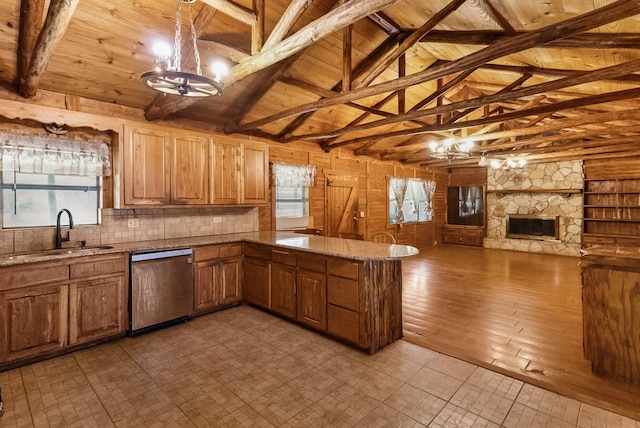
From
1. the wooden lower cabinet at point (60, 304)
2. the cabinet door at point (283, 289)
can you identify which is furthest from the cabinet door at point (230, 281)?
the wooden lower cabinet at point (60, 304)

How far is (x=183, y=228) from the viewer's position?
14.2 ft

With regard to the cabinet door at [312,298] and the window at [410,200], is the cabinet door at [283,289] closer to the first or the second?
the cabinet door at [312,298]

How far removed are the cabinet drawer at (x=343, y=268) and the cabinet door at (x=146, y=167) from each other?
218cm

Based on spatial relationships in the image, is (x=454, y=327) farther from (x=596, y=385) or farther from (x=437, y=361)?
(x=596, y=385)

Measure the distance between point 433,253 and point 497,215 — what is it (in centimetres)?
257

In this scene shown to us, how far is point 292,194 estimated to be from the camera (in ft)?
19.1

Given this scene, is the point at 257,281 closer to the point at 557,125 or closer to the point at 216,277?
the point at 216,277

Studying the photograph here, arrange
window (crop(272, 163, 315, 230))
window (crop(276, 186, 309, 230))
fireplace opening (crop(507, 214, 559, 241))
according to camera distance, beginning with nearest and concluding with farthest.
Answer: window (crop(272, 163, 315, 230))
window (crop(276, 186, 309, 230))
fireplace opening (crop(507, 214, 559, 241))

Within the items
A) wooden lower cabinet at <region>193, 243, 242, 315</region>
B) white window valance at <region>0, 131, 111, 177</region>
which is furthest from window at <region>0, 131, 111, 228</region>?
wooden lower cabinet at <region>193, 243, 242, 315</region>

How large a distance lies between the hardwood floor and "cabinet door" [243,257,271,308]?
1.71m

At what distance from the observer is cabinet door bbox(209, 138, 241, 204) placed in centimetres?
421

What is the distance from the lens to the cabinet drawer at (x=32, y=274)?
8.57ft

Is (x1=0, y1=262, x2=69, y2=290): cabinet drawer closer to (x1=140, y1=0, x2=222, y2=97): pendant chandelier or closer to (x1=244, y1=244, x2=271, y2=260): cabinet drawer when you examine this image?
(x1=244, y1=244, x2=271, y2=260): cabinet drawer

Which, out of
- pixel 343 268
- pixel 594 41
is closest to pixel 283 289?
pixel 343 268
